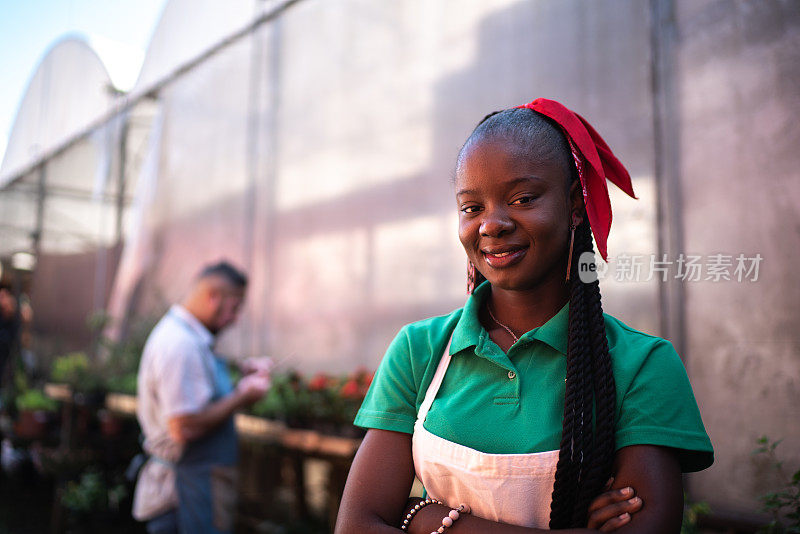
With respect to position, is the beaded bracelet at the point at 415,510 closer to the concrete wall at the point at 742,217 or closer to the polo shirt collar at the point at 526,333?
the polo shirt collar at the point at 526,333

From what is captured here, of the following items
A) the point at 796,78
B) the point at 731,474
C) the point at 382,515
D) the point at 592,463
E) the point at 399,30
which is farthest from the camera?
the point at 399,30

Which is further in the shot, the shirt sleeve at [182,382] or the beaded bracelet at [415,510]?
the shirt sleeve at [182,382]

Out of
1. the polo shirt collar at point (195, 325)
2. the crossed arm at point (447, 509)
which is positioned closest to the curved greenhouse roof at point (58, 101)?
the polo shirt collar at point (195, 325)

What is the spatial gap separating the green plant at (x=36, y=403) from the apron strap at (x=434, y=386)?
20.6 feet

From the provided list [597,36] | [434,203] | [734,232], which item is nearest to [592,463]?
[734,232]

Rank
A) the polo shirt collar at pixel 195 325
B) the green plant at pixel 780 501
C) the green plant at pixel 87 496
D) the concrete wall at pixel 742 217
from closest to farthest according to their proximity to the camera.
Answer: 1. the green plant at pixel 780 501
2. the concrete wall at pixel 742 217
3. the polo shirt collar at pixel 195 325
4. the green plant at pixel 87 496

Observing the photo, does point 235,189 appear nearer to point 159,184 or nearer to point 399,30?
point 159,184

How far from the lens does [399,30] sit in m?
4.06

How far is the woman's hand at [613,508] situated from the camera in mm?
967

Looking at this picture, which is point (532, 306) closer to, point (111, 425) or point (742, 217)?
point (742, 217)

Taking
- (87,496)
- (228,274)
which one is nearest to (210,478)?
(228,274)

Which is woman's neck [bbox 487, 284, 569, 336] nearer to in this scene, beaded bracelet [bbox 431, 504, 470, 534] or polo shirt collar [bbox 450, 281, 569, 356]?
polo shirt collar [bbox 450, 281, 569, 356]

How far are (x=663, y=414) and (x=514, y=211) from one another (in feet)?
1.35

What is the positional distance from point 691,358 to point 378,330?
2.07m
